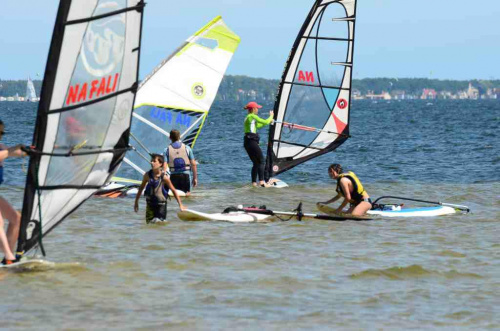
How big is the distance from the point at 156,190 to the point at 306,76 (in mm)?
7061

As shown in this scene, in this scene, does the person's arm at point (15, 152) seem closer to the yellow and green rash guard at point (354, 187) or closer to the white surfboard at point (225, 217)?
the white surfboard at point (225, 217)

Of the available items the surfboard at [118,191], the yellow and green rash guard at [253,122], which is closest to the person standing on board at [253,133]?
the yellow and green rash guard at [253,122]

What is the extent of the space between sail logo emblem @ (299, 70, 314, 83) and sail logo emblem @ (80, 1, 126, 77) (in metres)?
9.88

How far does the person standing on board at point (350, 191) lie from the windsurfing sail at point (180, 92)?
404 cm

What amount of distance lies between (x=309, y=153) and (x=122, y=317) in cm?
1135

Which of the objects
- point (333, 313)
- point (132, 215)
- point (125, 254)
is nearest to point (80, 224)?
point (132, 215)

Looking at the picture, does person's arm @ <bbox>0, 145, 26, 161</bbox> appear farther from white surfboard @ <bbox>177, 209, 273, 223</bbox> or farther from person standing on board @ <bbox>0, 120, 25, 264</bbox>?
white surfboard @ <bbox>177, 209, 273, 223</bbox>

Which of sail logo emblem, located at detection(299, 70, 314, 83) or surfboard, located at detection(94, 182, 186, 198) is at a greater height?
sail logo emblem, located at detection(299, 70, 314, 83)

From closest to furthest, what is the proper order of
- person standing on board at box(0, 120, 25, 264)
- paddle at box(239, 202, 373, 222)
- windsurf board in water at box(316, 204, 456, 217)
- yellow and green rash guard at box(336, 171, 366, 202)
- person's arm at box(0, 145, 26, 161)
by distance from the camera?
person's arm at box(0, 145, 26, 161)
person standing on board at box(0, 120, 25, 264)
paddle at box(239, 202, 373, 222)
yellow and green rash guard at box(336, 171, 366, 202)
windsurf board in water at box(316, 204, 456, 217)

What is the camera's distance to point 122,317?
6895mm

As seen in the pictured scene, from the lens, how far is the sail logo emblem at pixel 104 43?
721cm

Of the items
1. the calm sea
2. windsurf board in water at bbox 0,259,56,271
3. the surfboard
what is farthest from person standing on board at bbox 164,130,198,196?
windsurf board in water at bbox 0,259,56,271

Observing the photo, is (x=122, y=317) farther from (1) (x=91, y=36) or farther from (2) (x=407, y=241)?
(2) (x=407, y=241)

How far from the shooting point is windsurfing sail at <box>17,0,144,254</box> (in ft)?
23.1
